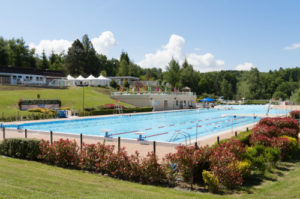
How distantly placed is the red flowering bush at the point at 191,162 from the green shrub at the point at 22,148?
533 cm

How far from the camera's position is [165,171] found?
7.96 metres

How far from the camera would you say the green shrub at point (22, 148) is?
33.3ft

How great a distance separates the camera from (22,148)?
1030cm

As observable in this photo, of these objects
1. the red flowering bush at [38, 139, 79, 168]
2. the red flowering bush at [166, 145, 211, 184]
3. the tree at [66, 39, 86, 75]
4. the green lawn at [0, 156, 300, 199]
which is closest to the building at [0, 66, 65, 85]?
the tree at [66, 39, 86, 75]

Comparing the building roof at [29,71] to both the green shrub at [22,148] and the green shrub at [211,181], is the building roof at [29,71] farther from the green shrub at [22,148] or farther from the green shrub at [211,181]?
the green shrub at [211,181]

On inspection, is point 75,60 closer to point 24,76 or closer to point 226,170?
point 24,76

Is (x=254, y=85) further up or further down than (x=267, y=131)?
further up

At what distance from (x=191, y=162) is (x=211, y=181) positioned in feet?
2.53

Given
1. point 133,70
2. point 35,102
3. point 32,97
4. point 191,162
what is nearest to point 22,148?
point 191,162

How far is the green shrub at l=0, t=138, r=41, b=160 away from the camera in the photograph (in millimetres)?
10141

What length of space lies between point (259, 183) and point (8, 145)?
930 centimetres

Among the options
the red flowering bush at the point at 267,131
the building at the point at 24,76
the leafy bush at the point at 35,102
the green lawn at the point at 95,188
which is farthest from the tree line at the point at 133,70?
the green lawn at the point at 95,188

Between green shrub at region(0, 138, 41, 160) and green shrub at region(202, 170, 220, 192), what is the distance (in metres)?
6.32

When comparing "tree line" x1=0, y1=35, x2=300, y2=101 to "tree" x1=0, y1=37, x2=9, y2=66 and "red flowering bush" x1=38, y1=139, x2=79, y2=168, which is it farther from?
"red flowering bush" x1=38, y1=139, x2=79, y2=168
